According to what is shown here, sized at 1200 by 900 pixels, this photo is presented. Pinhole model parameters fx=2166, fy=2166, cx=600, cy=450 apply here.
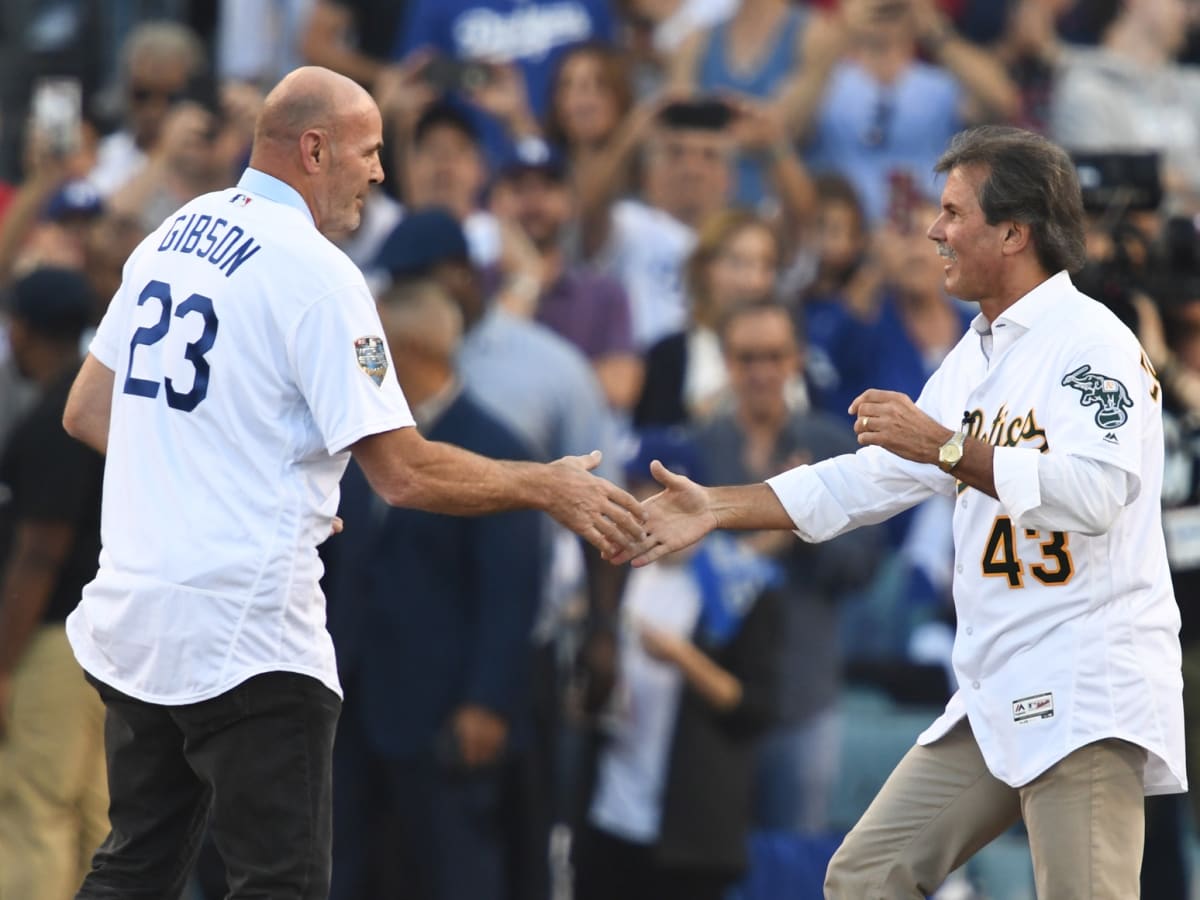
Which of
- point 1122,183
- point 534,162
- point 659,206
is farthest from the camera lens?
point 659,206

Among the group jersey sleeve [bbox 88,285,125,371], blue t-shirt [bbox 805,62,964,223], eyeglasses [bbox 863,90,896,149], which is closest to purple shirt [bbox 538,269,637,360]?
blue t-shirt [bbox 805,62,964,223]

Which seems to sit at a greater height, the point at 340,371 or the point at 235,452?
the point at 340,371

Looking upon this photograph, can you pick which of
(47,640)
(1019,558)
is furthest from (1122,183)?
(47,640)

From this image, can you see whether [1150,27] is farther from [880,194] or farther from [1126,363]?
[1126,363]

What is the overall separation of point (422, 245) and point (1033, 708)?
3886 mm

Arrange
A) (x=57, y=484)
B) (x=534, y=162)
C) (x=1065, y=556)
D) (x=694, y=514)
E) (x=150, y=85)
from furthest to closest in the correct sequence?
(x=150, y=85), (x=534, y=162), (x=57, y=484), (x=694, y=514), (x=1065, y=556)

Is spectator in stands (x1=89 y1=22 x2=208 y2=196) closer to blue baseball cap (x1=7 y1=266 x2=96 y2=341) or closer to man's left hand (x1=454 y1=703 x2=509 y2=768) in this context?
blue baseball cap (x1=7 y1=266 x2=96 y2=341)

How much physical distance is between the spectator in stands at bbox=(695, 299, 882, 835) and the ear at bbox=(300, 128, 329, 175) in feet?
11.7

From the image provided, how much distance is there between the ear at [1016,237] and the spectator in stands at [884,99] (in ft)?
17.4

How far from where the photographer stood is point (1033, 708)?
202 inches

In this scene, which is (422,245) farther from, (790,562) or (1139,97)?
(1139,97)

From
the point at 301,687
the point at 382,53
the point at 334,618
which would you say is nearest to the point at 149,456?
the point at 301,687

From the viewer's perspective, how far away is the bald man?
5.03 meters

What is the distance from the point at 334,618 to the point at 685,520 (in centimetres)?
259
